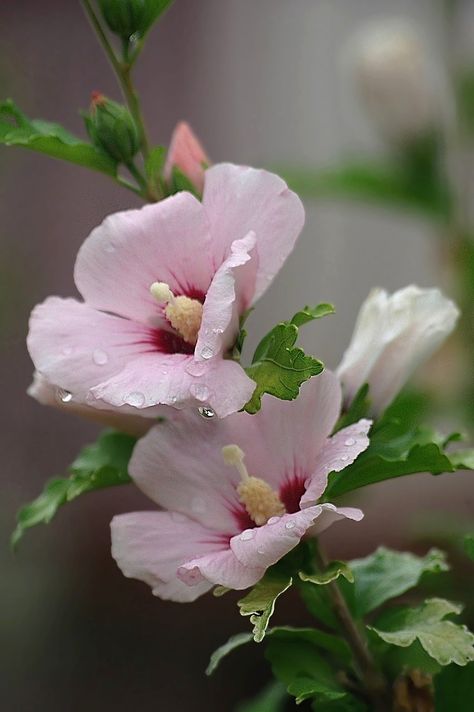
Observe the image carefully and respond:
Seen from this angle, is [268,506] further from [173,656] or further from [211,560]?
[173,656]

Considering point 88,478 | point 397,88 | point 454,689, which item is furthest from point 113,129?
point 397,88

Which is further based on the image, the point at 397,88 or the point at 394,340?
the point at 397,88

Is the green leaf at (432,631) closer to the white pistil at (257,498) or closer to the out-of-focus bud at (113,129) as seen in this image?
the white pistil at (257,498)

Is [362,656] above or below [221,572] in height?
below

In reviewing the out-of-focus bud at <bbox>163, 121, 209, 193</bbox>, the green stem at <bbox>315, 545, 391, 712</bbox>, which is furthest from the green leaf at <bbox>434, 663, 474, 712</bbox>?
the out-of-focus bud at <bbox>163, 121, 209, 193</bbox>

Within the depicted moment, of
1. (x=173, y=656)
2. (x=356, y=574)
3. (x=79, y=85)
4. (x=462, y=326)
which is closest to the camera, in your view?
(x=356, y=574)

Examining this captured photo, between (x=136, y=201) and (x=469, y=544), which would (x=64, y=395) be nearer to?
(x=469, y=544)

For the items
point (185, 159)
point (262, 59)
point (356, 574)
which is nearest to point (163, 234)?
point (185, 159)
